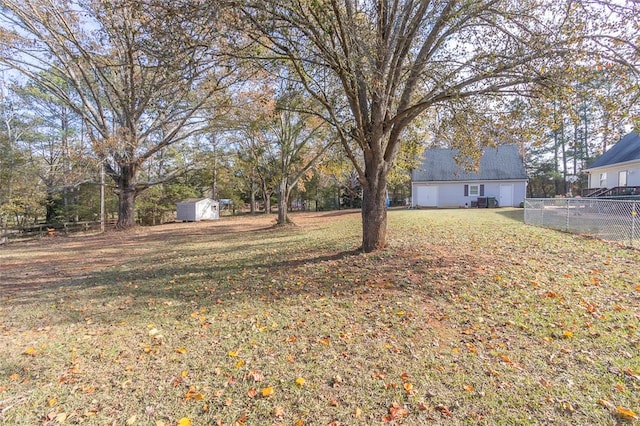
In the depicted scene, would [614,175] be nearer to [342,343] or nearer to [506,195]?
[506,195]

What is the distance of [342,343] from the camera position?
3.62m

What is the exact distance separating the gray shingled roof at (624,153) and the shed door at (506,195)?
568cm

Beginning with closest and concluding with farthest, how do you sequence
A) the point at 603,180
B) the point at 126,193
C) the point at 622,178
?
the point at 126,193 < the point at 622,178 < the point at 603,180

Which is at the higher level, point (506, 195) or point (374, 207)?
point (506, 195)

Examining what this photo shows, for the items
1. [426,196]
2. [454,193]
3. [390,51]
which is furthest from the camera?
[426,196]

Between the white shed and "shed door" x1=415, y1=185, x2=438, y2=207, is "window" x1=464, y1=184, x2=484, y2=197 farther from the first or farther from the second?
the white shed

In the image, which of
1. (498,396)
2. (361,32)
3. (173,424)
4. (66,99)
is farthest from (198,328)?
(66,99)

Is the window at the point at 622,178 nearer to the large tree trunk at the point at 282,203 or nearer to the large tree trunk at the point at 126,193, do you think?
the large tree trunk at the point at 282,203

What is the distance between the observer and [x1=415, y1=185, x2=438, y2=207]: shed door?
28.5 m

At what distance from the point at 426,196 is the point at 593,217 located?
19.9 m

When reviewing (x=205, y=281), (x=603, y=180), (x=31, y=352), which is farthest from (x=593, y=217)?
(x=603, y=180)

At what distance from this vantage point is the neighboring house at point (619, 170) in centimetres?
1717

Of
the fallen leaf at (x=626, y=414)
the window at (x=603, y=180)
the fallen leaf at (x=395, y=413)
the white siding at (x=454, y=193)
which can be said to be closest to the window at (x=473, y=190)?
the white siding at (x=454, y=193)

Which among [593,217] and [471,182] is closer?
[593,217]
